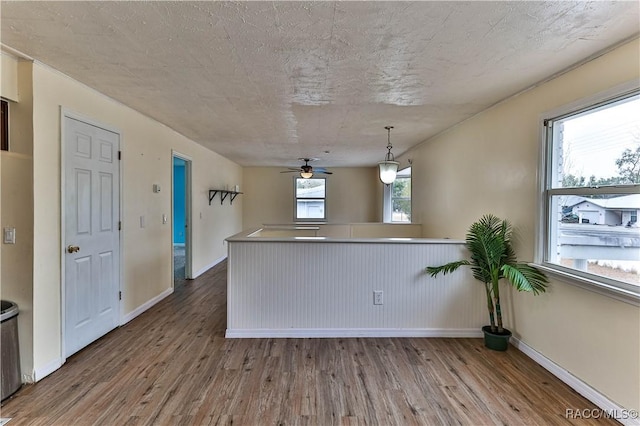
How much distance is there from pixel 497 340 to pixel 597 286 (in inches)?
40.9

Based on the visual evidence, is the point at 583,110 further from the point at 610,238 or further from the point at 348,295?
the point at 348,295

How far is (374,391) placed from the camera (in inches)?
88.7

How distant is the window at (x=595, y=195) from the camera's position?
6.46 ft

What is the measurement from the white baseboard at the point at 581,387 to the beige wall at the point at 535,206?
0.04 meters

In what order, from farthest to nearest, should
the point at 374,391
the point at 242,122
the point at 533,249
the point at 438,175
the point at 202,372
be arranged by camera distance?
the point at 438,175, the point at 242,122, the point at 533,249, the point at 202,372, the point at 374,391

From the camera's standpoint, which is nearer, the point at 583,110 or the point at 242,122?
the point at 583,110

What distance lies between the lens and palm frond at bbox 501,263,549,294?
2.54m

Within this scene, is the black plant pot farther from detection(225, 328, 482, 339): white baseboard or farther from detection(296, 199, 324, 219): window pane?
detection(296, 199, 324, 219): window pane

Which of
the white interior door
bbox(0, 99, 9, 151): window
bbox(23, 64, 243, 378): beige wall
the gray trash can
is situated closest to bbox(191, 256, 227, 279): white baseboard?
bbox(23, 64, 243, 378): beige wall

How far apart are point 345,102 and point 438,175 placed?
2244 millimetres

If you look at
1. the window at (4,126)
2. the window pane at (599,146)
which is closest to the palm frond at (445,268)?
the window pane at (599,146)

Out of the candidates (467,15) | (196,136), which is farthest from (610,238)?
(196,136)

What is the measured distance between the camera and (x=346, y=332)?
10.4 ft

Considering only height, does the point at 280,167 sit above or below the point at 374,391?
above
